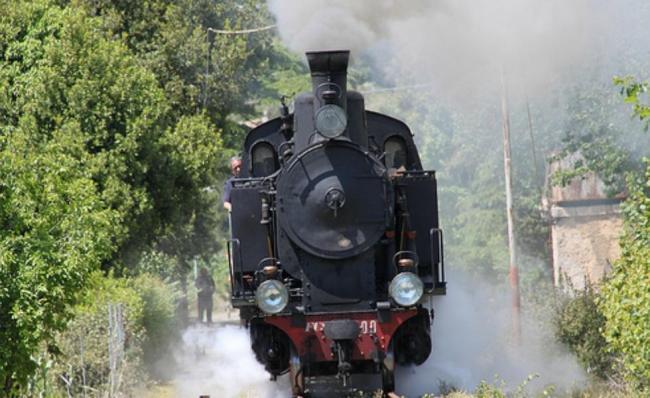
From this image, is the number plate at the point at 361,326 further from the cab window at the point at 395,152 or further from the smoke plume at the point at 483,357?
the cab window at the point at 395,152

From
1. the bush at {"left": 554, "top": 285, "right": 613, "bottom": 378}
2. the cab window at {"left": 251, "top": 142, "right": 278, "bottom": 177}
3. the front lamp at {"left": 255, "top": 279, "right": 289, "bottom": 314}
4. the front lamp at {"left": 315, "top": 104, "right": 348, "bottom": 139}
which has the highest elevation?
the front lamp at {"left": 315, "top": 104, "right": 348, "bottom": 139}

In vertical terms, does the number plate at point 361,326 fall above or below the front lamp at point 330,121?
below

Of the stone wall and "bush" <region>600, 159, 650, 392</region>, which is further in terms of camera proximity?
the stone wall

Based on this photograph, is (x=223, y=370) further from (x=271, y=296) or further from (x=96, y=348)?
(x=271, y=296)

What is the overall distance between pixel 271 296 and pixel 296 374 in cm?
81

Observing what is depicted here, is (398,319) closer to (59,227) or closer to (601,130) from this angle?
(59,227)

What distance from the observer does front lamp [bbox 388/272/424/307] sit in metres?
12.0

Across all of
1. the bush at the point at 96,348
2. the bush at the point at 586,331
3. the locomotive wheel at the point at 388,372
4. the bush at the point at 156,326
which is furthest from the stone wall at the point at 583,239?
the locomotive wheel at the point at 388,372

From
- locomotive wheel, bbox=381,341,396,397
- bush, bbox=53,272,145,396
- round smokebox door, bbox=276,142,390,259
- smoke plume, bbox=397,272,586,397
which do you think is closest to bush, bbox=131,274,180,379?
bush, bbox=53,272,145,396

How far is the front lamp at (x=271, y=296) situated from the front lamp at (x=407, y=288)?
105 centimetres

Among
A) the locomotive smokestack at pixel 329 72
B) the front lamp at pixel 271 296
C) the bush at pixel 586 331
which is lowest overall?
the bush at pixel 586 331

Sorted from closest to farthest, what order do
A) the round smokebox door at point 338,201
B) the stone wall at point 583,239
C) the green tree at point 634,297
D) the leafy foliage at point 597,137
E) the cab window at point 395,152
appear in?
the green tree at point 634,297 < the round smokebox door at point 338,201 < the cab window at point 395,152 < the leafy foliage at point 597,137 < the stone wall at point 583,239

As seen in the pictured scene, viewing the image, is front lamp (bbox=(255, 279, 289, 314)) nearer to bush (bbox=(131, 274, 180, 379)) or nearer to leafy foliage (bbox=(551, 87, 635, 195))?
bush (bbox=(131, 274, 180, 379))

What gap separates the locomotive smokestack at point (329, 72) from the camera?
12.1 meters
